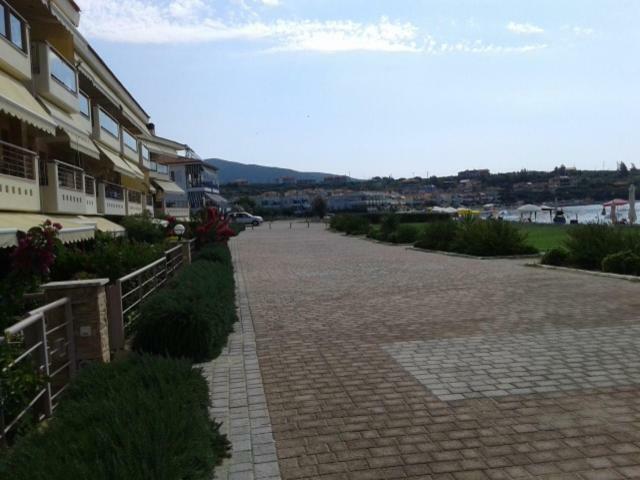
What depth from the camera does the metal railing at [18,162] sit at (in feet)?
48.8

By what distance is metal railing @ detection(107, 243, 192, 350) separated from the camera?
306 inches

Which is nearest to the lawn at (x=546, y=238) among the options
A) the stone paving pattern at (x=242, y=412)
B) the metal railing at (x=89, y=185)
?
the stone paving pattern at (x=242, y=412)

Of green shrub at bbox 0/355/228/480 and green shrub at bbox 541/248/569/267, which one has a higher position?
green shrub at bbox 0/355/228/480

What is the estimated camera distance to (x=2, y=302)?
5.67 metres

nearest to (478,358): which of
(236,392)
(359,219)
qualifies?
(236,392)

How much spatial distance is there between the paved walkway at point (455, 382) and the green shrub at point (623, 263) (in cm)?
262

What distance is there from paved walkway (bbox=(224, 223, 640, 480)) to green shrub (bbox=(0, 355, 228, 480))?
845mm

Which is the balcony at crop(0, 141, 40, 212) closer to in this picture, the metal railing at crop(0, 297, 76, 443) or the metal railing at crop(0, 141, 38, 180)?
the metal railing at crop(0, 141, 38, 180)

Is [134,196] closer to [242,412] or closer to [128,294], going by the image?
[128,294]

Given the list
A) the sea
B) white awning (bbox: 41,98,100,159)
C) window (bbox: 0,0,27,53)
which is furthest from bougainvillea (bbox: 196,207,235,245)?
the sea

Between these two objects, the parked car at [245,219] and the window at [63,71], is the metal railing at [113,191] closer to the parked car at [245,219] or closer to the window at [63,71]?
the window at [63,71]

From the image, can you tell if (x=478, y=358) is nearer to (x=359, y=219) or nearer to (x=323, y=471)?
(x=323, y=471)

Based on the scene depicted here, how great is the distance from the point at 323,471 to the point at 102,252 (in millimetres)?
8267

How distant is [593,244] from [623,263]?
2161mm
